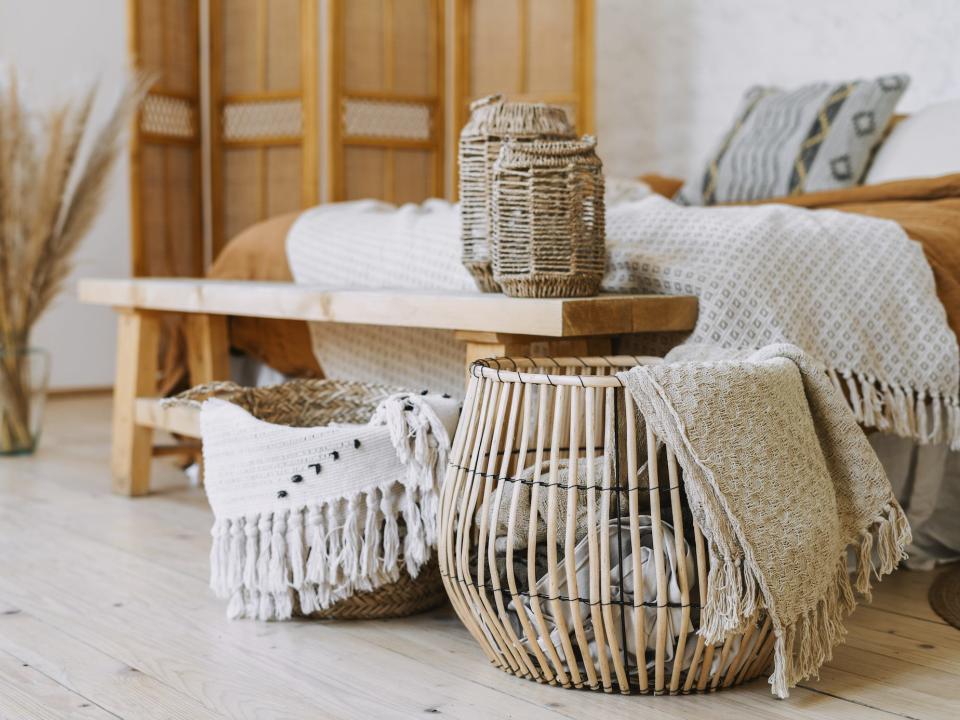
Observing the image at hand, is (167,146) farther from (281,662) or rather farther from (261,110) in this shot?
(281,662)

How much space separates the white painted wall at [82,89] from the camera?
4363mm

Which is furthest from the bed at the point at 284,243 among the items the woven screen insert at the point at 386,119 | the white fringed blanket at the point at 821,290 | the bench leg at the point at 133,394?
the woven screen insert at the point at 386,119

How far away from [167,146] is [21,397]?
142cm

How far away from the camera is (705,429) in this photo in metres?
1.26

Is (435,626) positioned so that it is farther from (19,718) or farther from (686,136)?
(686,136)

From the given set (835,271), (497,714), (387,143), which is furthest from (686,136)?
(497,714)

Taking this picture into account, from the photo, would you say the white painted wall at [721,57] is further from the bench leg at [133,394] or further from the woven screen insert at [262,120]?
the bench leg at [133,394]

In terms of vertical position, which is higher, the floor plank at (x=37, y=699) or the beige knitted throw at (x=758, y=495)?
the beige knitted throw at (x=758, y=495)

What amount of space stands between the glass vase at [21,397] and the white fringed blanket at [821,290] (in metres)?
1.69

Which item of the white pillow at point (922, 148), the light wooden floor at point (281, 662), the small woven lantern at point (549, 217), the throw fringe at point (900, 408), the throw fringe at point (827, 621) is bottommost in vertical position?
the light wooden floor at point (281, 662)

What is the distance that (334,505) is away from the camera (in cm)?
161

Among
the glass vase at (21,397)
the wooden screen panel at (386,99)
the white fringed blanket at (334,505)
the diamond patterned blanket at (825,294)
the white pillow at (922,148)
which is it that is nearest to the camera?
the white fringed blanket at (334,505)

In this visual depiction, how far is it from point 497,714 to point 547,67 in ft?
10.7

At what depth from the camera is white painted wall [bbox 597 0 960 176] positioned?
3518mm
